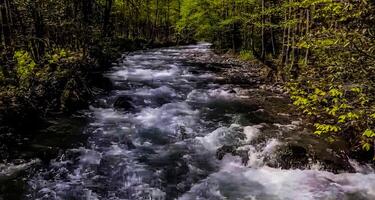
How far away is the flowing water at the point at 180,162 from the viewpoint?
8617 millimetres

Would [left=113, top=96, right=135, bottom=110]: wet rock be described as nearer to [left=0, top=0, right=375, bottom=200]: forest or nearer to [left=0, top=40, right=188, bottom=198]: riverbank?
[left=0, top=0, right=375, bottom=200]: forest

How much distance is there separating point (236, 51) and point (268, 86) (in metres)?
14.8

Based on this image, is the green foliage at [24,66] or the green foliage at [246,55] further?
the green foliage at [246,55]

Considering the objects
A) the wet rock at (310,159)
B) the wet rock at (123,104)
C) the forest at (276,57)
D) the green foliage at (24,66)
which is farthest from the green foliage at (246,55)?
the wet rock at (310,159)

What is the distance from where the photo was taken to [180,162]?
10273 millimetres

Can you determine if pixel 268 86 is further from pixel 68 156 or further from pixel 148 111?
pixel 68 156

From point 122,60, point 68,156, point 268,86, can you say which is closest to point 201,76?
point 268,86

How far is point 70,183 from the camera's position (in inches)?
347

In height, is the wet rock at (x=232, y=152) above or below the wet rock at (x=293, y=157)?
below

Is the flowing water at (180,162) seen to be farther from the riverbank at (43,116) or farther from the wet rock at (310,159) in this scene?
the riverbank at (43,116)

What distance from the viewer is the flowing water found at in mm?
8617

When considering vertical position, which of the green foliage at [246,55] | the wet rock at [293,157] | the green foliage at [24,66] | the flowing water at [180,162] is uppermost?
the green foliage at [24,66]

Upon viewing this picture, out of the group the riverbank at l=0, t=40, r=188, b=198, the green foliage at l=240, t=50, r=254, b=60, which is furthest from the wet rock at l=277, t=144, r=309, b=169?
the green foliage at l=240, t=50, r=254, b=60

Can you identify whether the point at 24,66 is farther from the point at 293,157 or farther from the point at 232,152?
the point at 293,157
